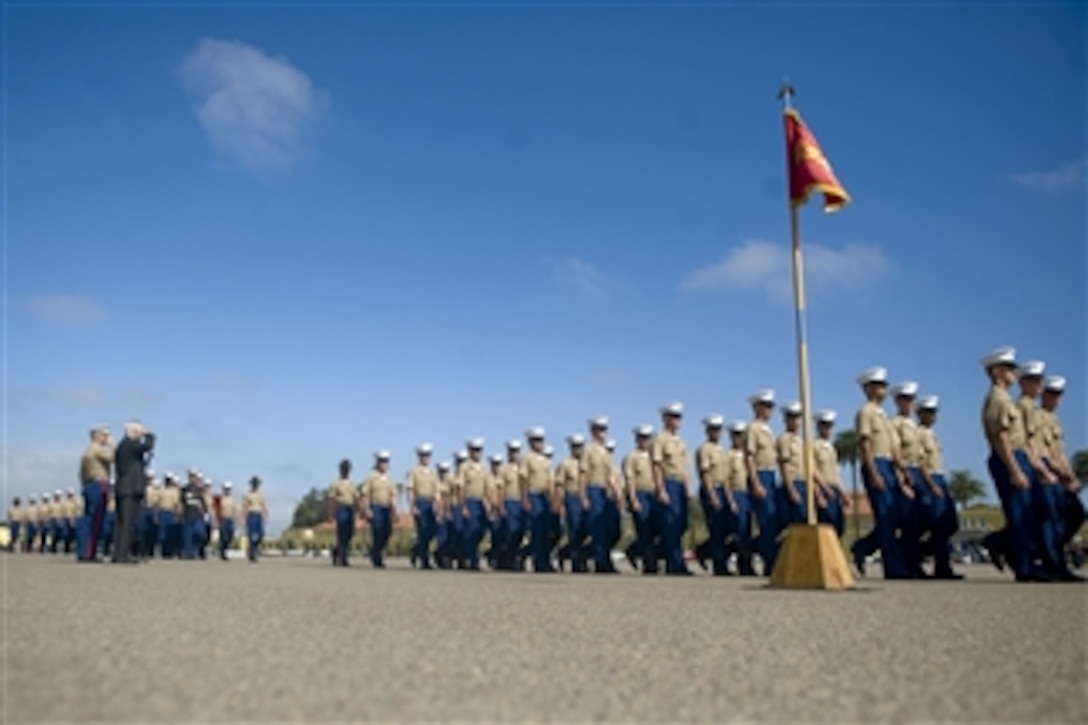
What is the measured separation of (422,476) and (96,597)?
1325cm

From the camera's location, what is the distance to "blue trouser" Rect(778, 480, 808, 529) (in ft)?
39.9

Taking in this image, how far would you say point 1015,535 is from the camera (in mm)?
9484

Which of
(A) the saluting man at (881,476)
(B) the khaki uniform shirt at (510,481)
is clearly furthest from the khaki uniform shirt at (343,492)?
(A) the saluting man at (881,476)

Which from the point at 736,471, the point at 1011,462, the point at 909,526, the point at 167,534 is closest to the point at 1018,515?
the point at 1011,462

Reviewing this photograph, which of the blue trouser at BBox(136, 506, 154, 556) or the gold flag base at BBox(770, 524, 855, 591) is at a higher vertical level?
the gold flag base at BBox(770, 524, 855, 591)

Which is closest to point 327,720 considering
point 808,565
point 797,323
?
point 808,565

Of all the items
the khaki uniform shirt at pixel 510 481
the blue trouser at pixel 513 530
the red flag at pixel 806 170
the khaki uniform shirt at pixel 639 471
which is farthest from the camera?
the khaki uniform shirt at pixel 510 481

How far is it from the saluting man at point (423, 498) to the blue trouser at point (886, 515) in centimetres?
1067

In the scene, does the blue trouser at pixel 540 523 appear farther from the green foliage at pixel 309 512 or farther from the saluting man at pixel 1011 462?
the green foliage at pixel 309 512

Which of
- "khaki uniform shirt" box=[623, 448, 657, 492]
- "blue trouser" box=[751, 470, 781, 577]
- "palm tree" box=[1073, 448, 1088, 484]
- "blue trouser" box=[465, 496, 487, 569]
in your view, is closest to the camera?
"blue trouser" box=[751, 470, 781, 577]

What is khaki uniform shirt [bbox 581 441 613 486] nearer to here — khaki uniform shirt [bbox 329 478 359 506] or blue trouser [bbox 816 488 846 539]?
blue trouser [bbox 816 488 846 539]

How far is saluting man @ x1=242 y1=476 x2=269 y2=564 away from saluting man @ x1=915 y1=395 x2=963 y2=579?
17.7m

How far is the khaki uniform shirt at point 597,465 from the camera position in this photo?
50.1 ft

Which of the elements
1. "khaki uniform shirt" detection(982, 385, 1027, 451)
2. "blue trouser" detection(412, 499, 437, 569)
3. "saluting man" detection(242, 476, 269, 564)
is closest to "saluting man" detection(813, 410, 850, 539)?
"khaki uniform shirt" detection(982, 385, 1027, 451)
